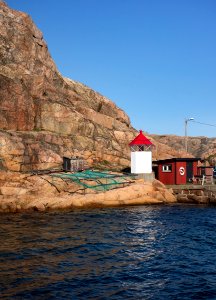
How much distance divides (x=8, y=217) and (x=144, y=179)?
19.5 m

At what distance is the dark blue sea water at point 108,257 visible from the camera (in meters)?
15.9

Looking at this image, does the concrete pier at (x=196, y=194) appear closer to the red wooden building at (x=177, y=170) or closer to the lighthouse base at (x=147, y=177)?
the lighthouse base at (x=147, y=177)

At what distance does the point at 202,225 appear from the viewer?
30547 millimetres

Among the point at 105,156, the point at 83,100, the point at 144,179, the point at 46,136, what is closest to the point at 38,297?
the point at 144,179

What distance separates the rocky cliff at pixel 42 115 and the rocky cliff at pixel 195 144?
3480cm

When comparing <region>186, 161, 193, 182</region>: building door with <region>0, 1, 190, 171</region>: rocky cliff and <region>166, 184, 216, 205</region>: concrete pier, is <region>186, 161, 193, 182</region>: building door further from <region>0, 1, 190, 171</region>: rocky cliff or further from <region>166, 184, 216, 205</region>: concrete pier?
<region>0, 1, 190, 171</region>: rocky cliff

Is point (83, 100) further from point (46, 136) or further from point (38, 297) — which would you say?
point (38, 297)

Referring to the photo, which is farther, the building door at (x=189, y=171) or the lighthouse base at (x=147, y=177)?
the building door at (x=189, y=171)

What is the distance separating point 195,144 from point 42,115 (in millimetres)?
63969

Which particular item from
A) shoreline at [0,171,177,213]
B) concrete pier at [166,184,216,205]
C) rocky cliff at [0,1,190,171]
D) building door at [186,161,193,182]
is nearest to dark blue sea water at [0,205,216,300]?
shoreline at [0,171,177,213]

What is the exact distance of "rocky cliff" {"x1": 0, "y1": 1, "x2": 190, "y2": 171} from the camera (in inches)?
1923

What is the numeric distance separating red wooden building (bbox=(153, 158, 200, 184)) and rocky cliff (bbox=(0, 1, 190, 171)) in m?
7.90

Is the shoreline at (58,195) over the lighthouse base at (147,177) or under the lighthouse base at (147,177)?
under

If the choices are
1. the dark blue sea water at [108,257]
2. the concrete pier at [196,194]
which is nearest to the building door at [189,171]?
the concrete pier at [196,194]
